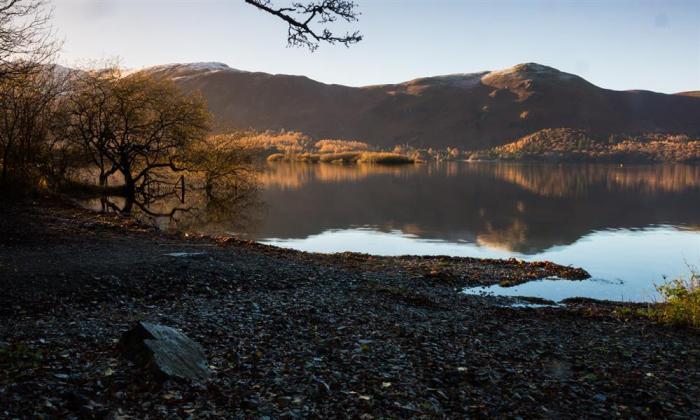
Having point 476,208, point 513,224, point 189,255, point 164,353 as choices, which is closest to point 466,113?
point 476,208

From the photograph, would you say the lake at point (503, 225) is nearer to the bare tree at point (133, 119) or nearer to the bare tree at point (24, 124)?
the bare tree at point (133, 119)

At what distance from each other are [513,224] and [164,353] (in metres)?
28.5

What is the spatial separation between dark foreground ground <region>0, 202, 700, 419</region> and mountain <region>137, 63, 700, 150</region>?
474 feet

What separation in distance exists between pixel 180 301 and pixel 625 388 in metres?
7.92

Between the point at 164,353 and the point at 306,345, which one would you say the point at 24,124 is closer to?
the point at 306,345

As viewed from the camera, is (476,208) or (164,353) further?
(476,208)

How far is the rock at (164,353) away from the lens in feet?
23.2

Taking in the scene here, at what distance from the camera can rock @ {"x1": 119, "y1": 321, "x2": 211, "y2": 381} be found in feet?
23.2

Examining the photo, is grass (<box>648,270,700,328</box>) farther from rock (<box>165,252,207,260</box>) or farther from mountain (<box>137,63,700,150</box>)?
mountain (<box>137,63,700,150</box>)

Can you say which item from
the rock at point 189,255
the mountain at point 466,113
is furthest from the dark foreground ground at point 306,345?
the mountain at point 466,113

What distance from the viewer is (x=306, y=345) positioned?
902 centimetres

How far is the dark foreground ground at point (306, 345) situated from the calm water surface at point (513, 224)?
16.8 ft

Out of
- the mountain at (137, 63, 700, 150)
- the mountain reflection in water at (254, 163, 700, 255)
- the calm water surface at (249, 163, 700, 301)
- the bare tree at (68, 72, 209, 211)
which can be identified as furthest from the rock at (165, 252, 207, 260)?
the mountain at (137, 63, 700, 150)

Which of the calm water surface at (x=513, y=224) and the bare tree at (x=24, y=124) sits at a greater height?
the bare tree at (x=24, y=124)
